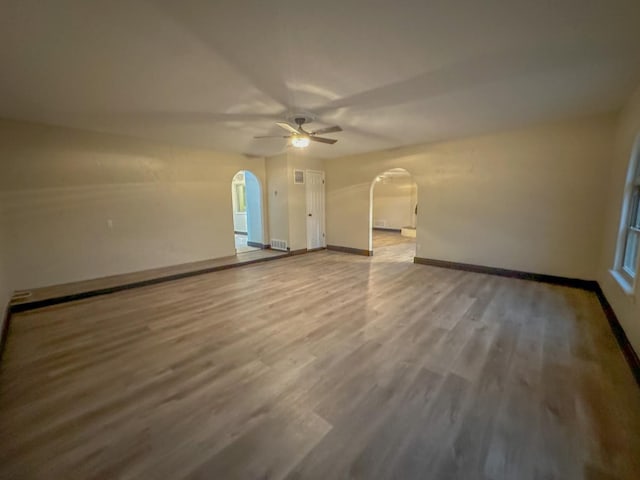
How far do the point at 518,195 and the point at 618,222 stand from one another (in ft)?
4.70

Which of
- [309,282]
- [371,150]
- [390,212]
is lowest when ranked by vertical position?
[309,282]

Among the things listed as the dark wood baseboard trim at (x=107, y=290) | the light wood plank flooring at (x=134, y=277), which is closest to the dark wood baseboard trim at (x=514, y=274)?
the light wood plank flooring at (x=134, y=277)

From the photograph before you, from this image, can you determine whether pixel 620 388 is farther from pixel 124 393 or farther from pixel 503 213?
pixel 124 393

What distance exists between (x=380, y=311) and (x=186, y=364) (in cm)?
222

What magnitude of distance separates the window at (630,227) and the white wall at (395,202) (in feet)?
25.6

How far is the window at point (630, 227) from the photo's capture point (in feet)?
9.72

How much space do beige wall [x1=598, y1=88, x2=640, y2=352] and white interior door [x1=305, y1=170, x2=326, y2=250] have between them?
5.51 m

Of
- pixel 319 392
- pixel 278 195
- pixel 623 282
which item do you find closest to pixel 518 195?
pixel 623 282

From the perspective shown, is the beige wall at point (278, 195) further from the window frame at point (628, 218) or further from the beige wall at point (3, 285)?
the window frame at point (628, 218)

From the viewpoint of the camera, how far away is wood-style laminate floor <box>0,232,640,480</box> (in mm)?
1437

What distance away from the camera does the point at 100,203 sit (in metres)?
4.56

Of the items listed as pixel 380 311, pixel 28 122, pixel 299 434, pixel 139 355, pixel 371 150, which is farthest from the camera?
pixel 371 150

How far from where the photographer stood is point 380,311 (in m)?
3.38

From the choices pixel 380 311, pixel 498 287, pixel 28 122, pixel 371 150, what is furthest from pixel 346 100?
pixel 28 122
